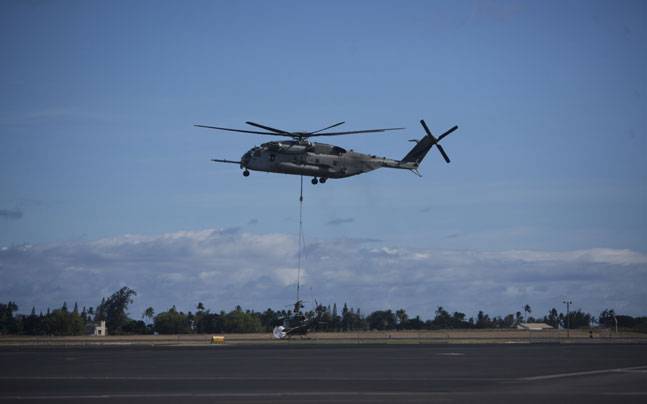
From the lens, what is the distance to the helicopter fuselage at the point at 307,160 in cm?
7150

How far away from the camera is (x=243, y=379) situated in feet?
136

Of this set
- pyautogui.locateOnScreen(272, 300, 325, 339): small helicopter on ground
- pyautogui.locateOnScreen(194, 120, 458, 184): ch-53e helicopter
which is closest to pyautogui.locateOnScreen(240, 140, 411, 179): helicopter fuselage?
pyautogui.locateOnScreen(194, 120, 458, 184): ch-53e helicopter

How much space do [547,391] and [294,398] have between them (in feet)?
36.2

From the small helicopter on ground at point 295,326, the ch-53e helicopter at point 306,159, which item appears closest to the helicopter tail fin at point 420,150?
the ch-53e helicopter at point 306,159

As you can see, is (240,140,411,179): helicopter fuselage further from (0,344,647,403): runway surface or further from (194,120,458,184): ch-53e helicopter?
(0,344,647,403): runway surface

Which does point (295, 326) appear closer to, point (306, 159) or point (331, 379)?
point (306, 159)

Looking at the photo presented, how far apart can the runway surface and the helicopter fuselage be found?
735 inches

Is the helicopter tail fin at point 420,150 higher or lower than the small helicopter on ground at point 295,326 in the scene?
higher

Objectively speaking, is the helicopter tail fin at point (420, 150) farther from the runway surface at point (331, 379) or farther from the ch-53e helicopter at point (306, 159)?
the runway surface at point (331, 379)

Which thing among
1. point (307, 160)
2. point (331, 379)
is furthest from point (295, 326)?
point (331, 379)

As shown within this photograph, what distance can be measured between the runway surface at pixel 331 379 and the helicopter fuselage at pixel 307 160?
61.2 ft

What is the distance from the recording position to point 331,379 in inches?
1614

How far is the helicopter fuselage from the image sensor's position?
7150cm

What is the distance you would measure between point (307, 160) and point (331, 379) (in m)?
34.6
